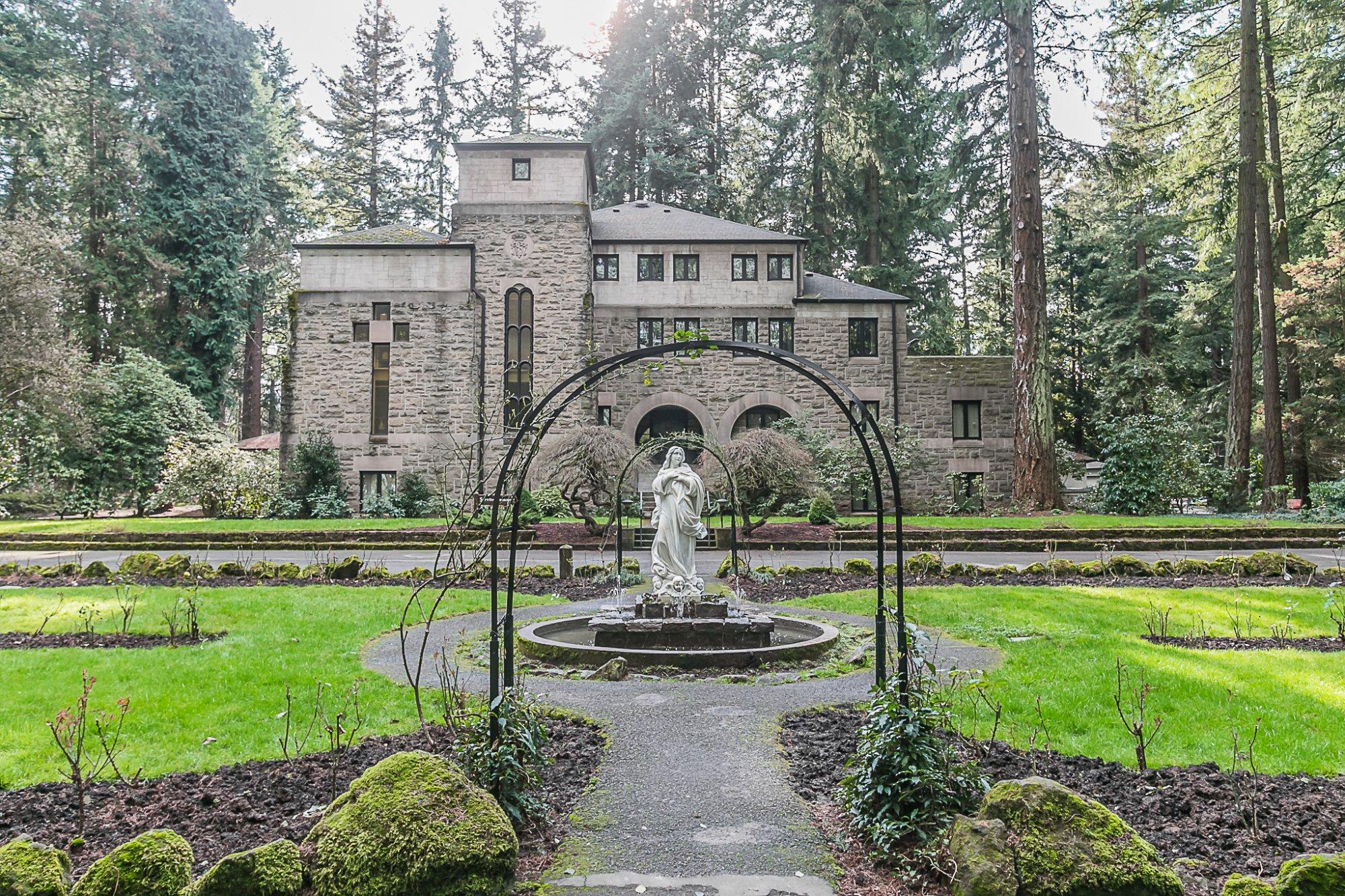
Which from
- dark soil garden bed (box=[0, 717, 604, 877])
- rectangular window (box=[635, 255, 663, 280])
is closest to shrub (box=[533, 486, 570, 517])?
rectangular window (box=[635, 255, 663, 280])

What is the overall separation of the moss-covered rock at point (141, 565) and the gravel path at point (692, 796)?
9.19 metres

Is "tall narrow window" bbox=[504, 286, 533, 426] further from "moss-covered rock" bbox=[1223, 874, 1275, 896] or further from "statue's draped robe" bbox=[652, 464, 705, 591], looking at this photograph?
"moss-covered rock" bbox=[1223, 874, 1275, 896]

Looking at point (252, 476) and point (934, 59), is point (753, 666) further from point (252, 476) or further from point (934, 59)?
point (252, 476)

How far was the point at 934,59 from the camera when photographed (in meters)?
23.0

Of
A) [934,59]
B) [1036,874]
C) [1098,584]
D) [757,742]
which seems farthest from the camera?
[934,59]

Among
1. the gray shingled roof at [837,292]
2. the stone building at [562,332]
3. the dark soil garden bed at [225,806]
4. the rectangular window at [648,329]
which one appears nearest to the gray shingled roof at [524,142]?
the stone building at [562,332]

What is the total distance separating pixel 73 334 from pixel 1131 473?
37.9 m

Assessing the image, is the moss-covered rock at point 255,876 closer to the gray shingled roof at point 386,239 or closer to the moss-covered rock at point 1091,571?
the moss-covered rock at point 1091,571

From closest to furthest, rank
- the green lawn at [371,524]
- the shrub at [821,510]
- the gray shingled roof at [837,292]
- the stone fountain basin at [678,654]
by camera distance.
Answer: the stone fountain basin at [678,654] → the green lawn at [371,524] → the shrub at [821,510] → the gray shingled roof at [837,292]

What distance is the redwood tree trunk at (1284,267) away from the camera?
24891 mm

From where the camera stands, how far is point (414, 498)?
27141mm

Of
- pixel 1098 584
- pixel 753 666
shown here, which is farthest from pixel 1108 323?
pixel 753 666

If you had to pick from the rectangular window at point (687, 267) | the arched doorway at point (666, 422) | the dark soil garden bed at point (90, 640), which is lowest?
the dark soil garden bed at point (90, 640)

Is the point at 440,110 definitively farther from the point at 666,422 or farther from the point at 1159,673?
the point at 1159,673
